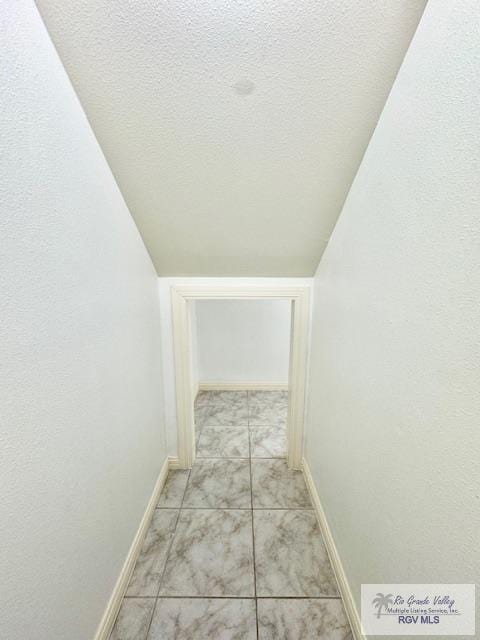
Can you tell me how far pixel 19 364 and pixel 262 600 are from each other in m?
1.65

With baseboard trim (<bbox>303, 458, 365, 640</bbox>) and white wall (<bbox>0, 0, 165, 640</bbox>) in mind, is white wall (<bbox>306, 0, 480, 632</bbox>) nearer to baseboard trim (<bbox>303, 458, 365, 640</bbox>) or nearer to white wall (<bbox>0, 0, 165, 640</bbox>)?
baseboard trim (<bbox>303, 458, 365, 640</bbox>)

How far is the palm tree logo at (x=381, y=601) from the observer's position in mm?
971

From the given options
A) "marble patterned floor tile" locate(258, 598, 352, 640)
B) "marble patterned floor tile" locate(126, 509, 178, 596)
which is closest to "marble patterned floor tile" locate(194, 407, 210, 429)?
"marble patterned floor tile" locate(126, 509, 178, 596)

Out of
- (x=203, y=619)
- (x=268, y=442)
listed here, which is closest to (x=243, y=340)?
(x=268, y=442)

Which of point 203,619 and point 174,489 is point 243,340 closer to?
point 174,489

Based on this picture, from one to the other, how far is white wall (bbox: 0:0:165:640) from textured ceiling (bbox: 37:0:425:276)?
13 centimetres

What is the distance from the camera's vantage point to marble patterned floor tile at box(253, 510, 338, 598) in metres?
1.44

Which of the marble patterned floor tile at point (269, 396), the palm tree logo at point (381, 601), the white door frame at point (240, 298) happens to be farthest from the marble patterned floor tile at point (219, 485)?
the marble patterned floor tile at point (269, 396)

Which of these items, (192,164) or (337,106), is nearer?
(337,106)

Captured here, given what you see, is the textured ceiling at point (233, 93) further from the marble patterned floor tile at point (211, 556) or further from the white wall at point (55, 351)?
the marble patterned floor tile at point (211, 556)

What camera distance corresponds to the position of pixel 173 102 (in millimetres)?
966

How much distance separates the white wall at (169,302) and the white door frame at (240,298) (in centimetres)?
3

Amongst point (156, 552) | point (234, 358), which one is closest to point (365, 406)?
point (156, 552)

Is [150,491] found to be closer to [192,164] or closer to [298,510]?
[298,510]
